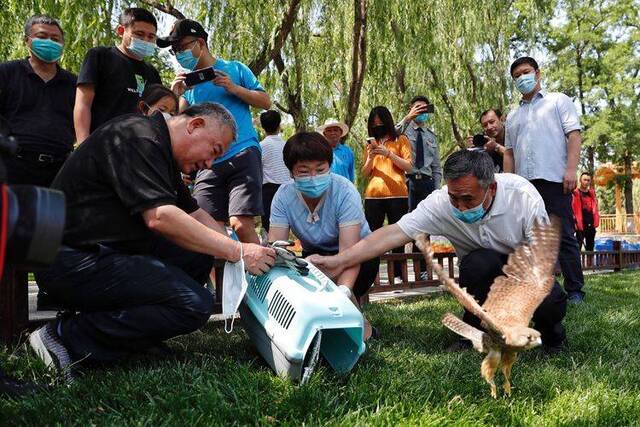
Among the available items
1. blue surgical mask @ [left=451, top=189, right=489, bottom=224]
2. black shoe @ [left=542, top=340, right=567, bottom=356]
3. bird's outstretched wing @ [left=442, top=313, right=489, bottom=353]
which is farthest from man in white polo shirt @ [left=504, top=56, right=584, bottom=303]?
A: bird's outstretched wing @ [left=442, top=313, right=489, bottom=353]

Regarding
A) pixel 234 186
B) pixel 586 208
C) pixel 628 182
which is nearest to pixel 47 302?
pixel 234 186

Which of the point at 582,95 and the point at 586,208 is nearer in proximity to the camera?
the point at 586,208

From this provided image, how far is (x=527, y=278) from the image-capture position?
300cm

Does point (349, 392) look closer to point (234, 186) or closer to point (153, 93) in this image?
point (234, 186)

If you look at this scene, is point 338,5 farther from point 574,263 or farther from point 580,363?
point 580,363

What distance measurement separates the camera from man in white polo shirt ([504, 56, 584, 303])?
529cm

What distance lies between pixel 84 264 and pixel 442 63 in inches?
394

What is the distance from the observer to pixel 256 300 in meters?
2.96

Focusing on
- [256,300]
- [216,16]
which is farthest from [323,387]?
[216,16]

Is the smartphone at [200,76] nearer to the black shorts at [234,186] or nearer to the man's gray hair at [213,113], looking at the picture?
the black shorts at [234,186]

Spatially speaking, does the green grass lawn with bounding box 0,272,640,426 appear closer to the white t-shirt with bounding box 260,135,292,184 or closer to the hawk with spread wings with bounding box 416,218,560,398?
the hawk with spread wings with bounding box 416,218,560,398

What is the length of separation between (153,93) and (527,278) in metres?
2.77

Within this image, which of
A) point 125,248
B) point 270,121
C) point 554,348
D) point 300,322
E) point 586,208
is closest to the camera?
A: point 300,322

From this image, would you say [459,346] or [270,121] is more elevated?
[270,121]
